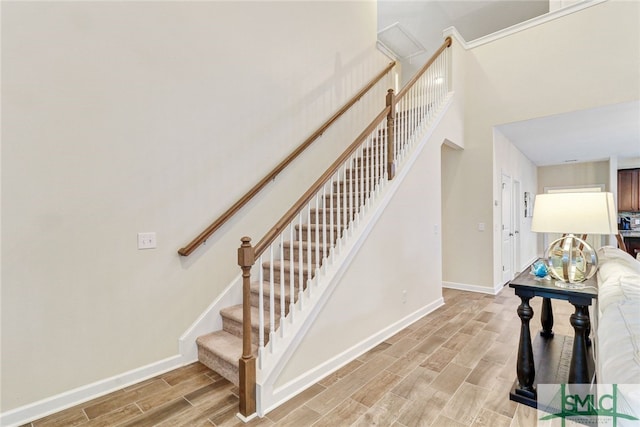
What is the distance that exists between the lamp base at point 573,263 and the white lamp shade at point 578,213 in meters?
0.14

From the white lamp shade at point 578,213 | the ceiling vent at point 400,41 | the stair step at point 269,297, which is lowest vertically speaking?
the stair step at point 269,297

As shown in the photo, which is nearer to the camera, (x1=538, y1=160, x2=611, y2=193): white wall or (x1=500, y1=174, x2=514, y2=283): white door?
(x1=500, y1=174, x2=514, y2=283): white door

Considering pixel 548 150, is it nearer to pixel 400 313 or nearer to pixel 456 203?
pixel 456 203

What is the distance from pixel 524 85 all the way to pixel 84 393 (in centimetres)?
597

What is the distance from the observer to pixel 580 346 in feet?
6.28

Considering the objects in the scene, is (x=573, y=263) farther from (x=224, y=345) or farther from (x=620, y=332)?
(x=224, y=345)

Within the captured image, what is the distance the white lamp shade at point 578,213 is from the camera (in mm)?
1846

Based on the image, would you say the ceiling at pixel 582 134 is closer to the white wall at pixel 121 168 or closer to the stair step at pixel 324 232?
the stair step at pixel 324 232

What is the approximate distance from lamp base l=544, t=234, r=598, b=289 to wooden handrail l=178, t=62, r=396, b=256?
2470mm

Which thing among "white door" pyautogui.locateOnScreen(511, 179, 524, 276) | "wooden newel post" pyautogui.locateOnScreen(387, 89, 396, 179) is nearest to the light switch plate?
"wooden newel post" pyautogui.locateOnScreen(387, 89, 396, 179)

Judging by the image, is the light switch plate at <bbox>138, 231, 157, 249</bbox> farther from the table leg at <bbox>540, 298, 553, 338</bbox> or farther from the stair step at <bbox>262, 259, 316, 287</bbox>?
the table leg at <bbox>540, 298, 553, 338</bbox>

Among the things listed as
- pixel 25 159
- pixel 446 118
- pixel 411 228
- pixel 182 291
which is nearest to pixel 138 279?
pixel 182 291

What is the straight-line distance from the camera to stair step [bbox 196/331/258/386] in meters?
2.21

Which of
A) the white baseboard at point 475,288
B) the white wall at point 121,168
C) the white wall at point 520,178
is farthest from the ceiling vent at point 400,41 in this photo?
the white baseboard at point 475,288
